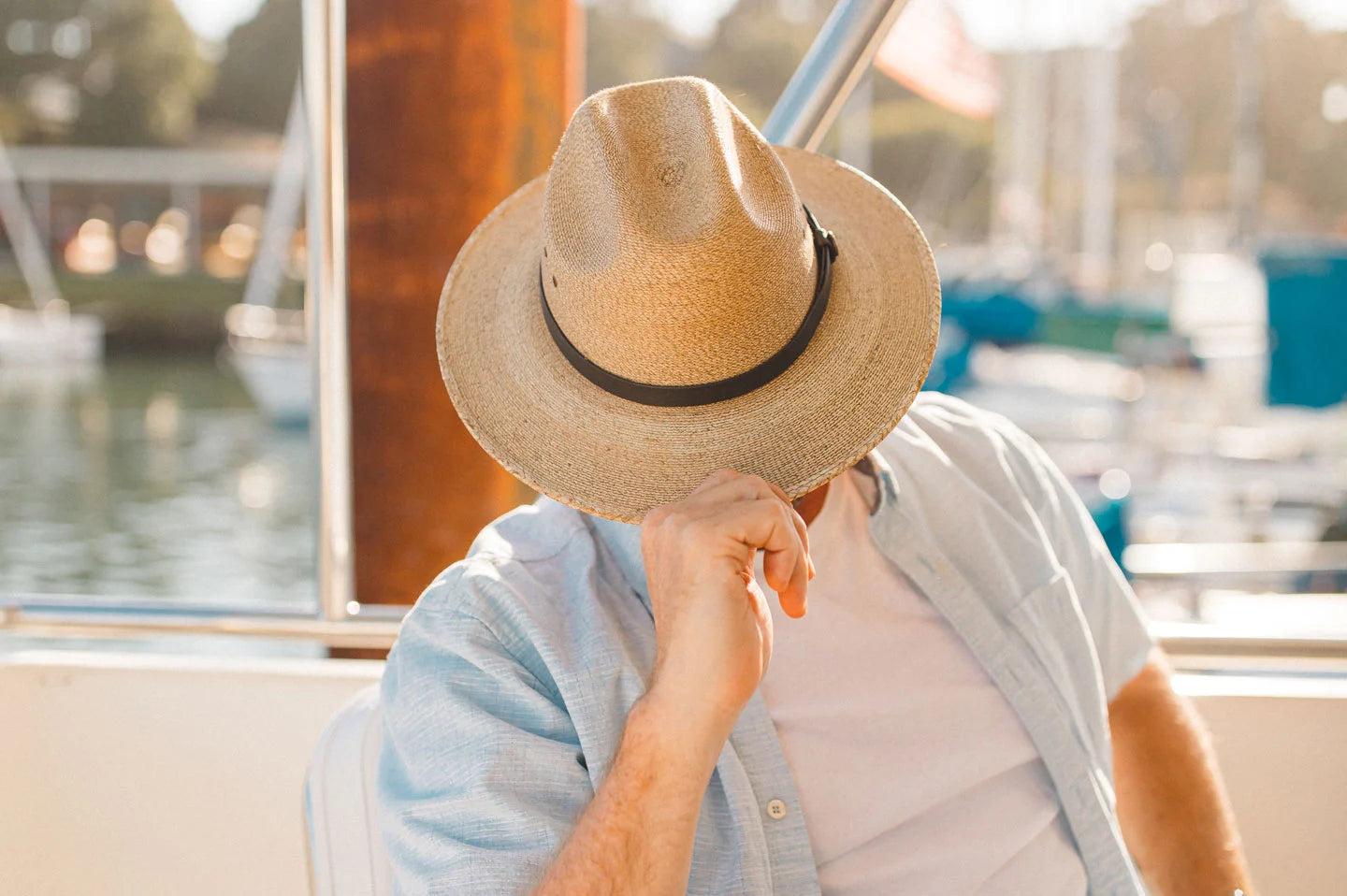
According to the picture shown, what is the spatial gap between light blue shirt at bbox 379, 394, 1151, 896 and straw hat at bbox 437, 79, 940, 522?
169mm

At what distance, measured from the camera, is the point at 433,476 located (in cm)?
228

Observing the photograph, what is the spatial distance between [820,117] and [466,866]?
0.85 m

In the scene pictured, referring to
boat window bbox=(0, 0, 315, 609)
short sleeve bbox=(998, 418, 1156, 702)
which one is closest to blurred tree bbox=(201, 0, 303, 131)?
boat window bbox=(0, 0, 315, 609)

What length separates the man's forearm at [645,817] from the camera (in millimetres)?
999

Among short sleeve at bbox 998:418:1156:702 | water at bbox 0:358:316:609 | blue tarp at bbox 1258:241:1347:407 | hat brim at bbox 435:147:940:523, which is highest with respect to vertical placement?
hat brim at bbox 435:147:940:523

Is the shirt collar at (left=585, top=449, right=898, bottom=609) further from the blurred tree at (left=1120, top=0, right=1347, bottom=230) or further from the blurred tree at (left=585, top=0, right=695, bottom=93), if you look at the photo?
the blurred tree at (left=585, top=0, right=695, bottom=93)

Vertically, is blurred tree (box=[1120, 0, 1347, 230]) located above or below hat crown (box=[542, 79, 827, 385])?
above

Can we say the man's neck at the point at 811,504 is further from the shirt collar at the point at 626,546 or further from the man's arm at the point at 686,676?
the man's arm at the point at 686,676

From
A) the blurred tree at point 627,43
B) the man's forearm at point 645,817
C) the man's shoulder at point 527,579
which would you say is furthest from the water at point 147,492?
the blurred tree at point 627,43

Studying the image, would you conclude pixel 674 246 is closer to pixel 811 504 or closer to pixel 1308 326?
pixel 811 504

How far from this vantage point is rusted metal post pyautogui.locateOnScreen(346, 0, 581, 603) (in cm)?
221

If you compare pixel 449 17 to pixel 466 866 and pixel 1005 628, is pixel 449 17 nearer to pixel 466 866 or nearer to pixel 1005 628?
pixel 1005 628

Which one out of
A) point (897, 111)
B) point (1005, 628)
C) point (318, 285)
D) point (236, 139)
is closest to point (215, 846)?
point (318, 285)

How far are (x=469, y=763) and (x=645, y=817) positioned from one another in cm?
15
